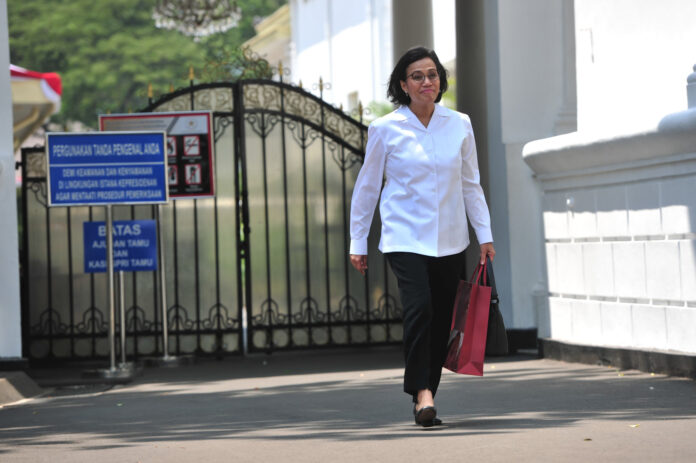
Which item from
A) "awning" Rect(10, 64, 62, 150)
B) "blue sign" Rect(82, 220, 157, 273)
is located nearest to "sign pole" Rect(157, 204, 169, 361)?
"blue sign" Rect(82, 220, 157, 273)

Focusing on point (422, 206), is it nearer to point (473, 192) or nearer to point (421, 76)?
point (473, 192)

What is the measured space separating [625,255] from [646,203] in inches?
18.7

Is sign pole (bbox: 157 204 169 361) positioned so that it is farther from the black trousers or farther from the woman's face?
the woman's face

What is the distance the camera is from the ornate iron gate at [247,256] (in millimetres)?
13266

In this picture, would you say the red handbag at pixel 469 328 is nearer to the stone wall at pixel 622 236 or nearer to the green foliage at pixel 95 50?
the stone wall at pixel 622 236

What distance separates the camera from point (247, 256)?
44.0ft

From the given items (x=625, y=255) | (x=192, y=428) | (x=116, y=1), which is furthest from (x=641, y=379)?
(x=116, y=1)

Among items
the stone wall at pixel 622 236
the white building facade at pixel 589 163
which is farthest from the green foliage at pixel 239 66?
the stone wall at pixel 622 236

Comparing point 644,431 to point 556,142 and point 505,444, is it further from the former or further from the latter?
point 556,142

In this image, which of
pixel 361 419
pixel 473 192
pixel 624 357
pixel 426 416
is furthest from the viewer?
pixel 624 357

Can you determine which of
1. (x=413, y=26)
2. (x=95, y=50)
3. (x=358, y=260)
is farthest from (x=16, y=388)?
(x=95, y=50)

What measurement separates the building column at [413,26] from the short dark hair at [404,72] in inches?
307

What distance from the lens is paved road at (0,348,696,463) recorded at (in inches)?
240

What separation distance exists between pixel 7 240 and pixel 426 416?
200 inches
